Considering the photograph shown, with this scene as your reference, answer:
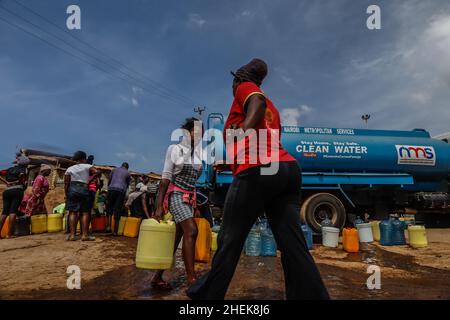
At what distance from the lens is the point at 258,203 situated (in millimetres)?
2137

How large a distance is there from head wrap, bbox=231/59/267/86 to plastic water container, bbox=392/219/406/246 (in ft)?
21.1

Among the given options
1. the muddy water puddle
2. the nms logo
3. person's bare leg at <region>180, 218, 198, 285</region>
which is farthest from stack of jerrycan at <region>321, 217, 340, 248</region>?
person's bare leg at <region>180, 218, 198, 285</region>

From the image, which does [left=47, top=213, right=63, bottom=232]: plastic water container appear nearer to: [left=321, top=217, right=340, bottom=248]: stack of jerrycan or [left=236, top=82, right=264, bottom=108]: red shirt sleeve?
[left=321, top=217, right=340, bottom=248]: stack of jerrycan

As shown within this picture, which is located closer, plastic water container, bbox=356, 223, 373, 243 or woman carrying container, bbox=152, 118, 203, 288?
woman carrying container, bbox=152, 118, 203, 288

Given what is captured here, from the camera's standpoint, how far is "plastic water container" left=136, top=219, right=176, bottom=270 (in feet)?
10.6

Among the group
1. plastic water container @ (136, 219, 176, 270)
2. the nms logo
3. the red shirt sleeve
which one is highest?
the nms logo

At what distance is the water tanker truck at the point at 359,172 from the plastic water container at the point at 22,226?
4493 mm

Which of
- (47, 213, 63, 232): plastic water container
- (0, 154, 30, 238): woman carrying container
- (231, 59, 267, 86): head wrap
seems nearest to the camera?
(231, 59, 267, 86): head wrap

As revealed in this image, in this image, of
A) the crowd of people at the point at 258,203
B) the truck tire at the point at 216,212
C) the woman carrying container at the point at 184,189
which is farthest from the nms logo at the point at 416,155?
the crowd of people at the point at 258,203

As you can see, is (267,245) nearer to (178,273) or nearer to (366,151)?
(178,273)

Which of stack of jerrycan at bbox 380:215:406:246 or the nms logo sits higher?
the nms logo

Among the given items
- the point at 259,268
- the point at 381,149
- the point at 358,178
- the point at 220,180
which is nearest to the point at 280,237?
the point at 259,268

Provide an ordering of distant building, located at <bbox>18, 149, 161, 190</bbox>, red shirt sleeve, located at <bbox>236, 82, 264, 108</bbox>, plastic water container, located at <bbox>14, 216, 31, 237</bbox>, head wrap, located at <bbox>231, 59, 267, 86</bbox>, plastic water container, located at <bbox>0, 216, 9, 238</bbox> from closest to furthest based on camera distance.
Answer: red shirt sleeve, located at <bbox>236, 82, 264, 108</bbox> < head wrap, located at <bbox>231, 59, 267, 86</bbox> < plastic water container, located at <bbox>0, 216, 9, 238</bbox> < plastic water container, located at <bbox>14, 216, 31, 237</bbox> < distant building, located at <bbox>18, 149, 161, 190</bbox>
